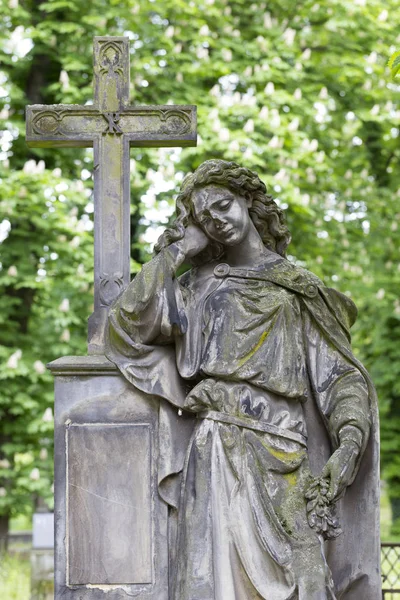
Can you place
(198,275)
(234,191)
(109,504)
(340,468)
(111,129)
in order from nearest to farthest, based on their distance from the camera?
1. (340,468)
2. (109,504)
3. (234,191)
4. (198,275)
5. (111,129)

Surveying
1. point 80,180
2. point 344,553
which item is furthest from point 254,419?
point 80,180

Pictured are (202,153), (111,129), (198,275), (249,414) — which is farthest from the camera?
(202,153)

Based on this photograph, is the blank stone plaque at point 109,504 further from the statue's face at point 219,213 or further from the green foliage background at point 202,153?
the green foliage background at point 202,153

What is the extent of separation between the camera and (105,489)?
634 cm

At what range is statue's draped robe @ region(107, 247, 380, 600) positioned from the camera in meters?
5.96

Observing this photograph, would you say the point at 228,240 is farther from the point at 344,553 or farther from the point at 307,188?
the point at 307,188

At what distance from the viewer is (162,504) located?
6.30 meters

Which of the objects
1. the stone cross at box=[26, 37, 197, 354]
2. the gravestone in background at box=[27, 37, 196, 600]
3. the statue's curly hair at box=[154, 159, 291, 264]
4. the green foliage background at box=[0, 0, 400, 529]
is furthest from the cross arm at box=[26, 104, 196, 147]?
the green foliage background at box=[0, 0, 400, 529]

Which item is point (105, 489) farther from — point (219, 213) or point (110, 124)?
point (110, 124)

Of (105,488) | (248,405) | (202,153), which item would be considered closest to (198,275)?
(248,405)

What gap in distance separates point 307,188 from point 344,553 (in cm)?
942

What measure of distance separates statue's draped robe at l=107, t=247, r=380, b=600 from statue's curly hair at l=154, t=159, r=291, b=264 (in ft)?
0.39

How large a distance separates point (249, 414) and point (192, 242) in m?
0.90

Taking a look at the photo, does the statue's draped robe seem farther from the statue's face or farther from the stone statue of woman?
the statue's face
